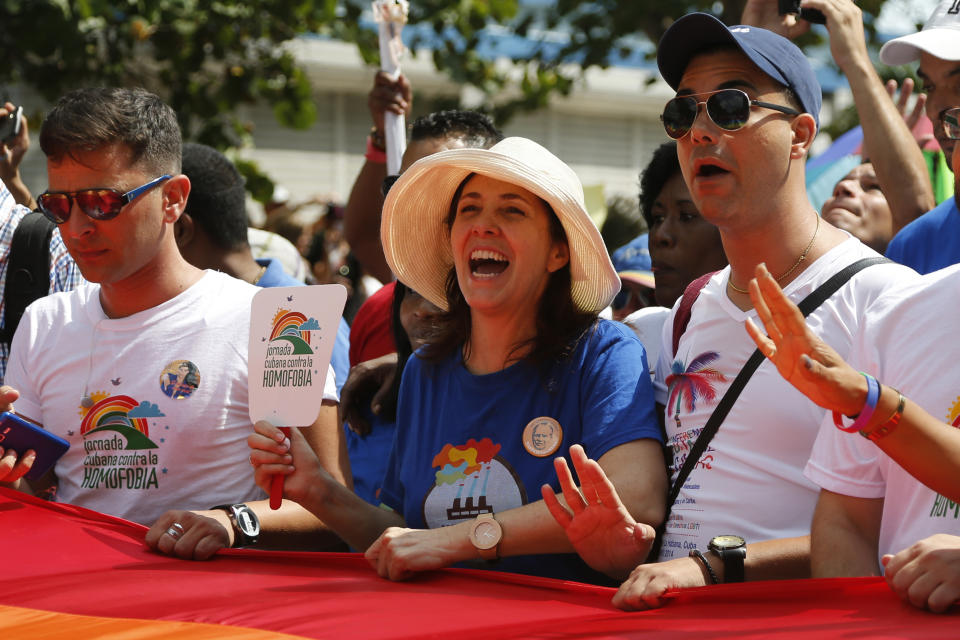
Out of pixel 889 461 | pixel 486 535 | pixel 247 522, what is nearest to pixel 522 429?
pixel 486 535

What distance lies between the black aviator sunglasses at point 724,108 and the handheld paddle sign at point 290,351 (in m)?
1.02

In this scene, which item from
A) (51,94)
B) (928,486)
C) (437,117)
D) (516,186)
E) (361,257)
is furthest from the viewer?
(51,94)

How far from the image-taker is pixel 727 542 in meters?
2.62

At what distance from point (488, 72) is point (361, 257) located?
4991 mm

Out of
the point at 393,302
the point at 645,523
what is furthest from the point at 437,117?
the point at 645,523

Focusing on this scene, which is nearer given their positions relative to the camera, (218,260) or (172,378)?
(172,378)

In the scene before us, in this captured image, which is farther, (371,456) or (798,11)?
(798,11)

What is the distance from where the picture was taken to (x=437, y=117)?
4.73m

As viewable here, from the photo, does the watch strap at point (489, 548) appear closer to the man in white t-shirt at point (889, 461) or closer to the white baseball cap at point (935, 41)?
the man in white t-shirt at point (889, 461)

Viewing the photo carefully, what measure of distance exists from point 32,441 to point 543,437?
5.02 feet

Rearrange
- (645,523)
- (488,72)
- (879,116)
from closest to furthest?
(645,523), (879,116), (488,72)

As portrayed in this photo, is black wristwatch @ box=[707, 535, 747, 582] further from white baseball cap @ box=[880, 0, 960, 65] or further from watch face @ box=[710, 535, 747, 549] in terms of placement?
white baseball cap @ box=[880, 0, 960, 65]

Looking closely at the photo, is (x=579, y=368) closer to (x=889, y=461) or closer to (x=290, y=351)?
(x=290, y=351)

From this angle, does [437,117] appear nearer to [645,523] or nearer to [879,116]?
[879,116]
